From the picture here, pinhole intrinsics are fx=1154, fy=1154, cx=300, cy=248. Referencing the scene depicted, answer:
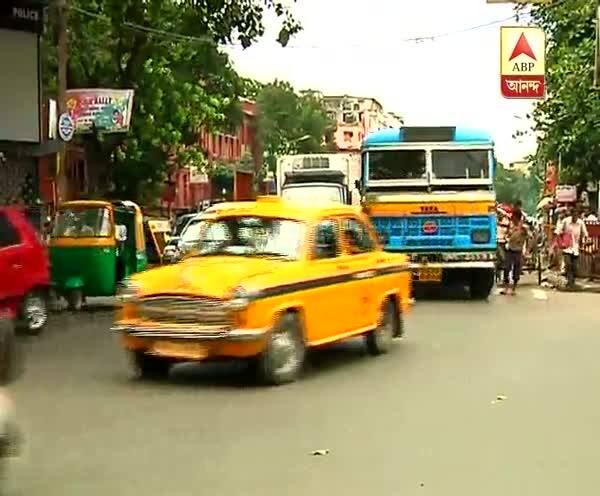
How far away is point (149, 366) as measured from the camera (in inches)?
457

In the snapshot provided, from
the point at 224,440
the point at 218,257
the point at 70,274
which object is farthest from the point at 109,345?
the point at 224,440

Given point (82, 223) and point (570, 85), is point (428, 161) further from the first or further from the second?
point (570, 85)

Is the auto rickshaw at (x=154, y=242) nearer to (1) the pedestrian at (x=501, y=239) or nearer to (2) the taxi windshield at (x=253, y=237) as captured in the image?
(1) the pedestrian at (x=501, y=239)

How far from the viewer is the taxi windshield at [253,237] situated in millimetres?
11742

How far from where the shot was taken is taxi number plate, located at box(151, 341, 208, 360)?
1073 cm

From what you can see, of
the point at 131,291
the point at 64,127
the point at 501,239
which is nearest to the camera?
the point at 131,291

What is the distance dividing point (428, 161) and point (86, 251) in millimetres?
6517

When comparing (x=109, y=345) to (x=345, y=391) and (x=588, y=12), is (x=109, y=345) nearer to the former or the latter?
(x=345, y=391)

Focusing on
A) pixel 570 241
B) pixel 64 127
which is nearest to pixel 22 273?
pixel 64 127

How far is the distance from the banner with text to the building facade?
351 ft

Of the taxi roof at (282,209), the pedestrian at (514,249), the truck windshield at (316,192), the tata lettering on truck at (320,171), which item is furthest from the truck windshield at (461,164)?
the taxi roof at (282,209)

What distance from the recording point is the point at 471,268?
2070 centimetres

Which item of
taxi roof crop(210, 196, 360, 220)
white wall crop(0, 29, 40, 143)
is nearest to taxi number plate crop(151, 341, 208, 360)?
taxi roof crop(210, 196, 360, 220)

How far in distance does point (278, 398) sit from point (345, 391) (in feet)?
2.46
